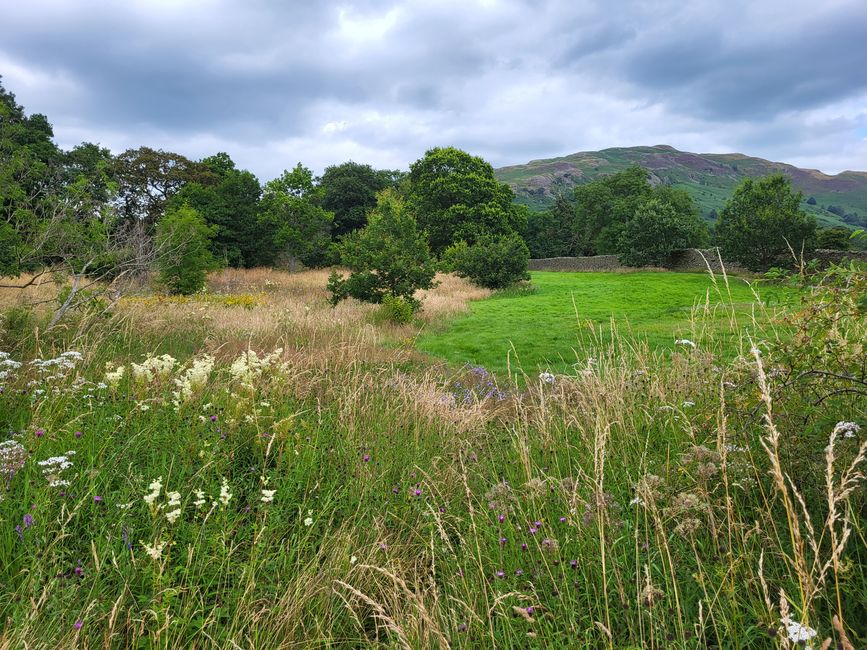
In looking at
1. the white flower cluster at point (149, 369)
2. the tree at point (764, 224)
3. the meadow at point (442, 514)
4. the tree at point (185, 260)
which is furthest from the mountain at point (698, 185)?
the meadow at point (442, 514)

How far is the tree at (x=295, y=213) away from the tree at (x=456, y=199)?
10069 mm

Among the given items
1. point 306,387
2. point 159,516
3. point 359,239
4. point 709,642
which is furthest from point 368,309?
point 709,642

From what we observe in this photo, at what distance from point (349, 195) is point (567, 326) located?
129ft

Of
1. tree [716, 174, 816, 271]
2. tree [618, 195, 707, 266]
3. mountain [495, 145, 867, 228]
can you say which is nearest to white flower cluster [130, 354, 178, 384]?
tree [716, 174, 816, 271]

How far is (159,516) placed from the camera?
102 inches

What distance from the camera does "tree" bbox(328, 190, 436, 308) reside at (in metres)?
14.1

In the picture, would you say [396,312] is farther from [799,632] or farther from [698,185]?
[698,185]

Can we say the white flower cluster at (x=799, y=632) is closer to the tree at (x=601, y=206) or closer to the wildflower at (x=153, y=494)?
the wildflower at (x=153, y=494)

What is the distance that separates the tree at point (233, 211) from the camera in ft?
106

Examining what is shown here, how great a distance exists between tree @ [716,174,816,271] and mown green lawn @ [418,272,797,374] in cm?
1171

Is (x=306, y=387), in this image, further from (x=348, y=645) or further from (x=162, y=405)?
(x=348, y=645)

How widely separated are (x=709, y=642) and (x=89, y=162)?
39.8m

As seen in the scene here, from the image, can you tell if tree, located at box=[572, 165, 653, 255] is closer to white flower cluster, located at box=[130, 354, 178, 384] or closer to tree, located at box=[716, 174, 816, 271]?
tree, located at box=[716, 174, 816, 271]

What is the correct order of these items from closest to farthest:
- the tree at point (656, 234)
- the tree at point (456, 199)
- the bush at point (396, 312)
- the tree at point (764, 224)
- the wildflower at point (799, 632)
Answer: the wildflower at point (799, 632)
the bush at point (396, 312)
the tree at point (764, 224)
the tree at point (656, 234)
the tree at point (456, 199)
